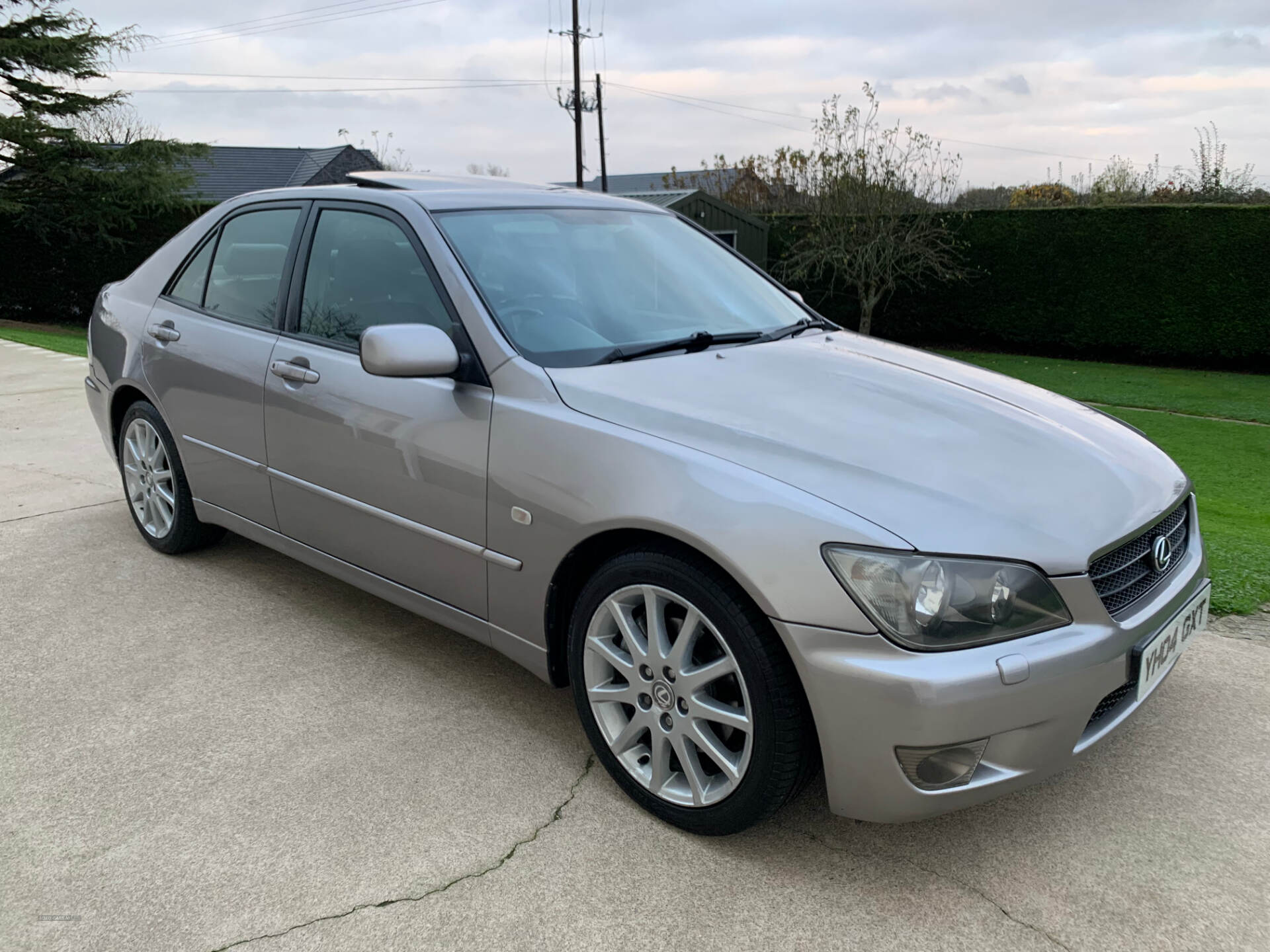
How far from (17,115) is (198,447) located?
2157cm

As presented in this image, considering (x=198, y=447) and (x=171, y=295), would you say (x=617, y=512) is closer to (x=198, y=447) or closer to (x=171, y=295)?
(x=198, y=447)

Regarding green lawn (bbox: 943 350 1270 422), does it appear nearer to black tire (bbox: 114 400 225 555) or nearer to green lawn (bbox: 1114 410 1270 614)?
green lawn (bbox: 1114 410 1270 614)

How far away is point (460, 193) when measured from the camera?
11.2 feet

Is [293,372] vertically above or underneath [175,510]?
above

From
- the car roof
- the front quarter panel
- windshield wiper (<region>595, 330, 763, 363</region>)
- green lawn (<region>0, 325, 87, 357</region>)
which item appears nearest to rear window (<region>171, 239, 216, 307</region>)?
the car roof

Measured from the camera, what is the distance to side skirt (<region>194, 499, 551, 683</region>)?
9.33 ft

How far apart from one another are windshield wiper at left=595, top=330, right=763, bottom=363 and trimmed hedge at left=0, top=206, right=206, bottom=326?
21477 millimetres

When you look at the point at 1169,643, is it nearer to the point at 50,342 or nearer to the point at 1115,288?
the point at 50,342

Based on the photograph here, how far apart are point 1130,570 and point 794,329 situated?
1477mm

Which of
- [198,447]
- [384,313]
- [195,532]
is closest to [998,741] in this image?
[384,313]

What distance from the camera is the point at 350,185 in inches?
143

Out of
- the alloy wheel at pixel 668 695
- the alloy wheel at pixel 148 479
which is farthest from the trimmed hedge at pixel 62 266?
the alloy wheel at pixel 668 695

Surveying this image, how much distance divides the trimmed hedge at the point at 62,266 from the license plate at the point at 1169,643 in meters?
22.7

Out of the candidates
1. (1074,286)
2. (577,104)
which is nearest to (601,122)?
(577,104)
